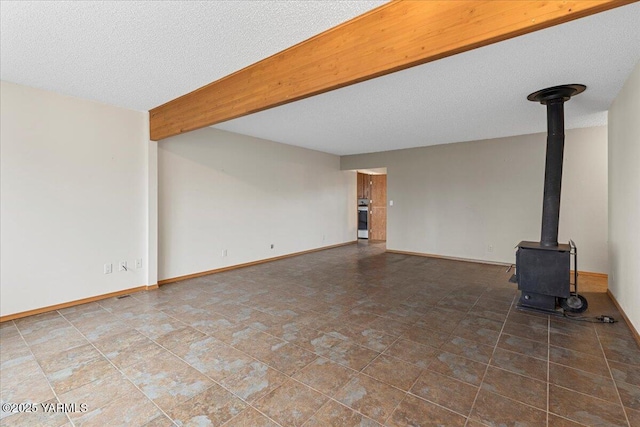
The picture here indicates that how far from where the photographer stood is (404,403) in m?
1.83

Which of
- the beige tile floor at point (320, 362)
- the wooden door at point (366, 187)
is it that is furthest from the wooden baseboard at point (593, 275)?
the wooden door at point (366, 187)

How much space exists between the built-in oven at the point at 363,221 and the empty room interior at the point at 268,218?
329 cm

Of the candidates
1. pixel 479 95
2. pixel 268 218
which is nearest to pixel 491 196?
pixel 479 95

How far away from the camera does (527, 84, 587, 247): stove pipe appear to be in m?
3.38

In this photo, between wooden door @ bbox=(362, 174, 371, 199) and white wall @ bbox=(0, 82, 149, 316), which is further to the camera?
wooden door @ bbox=(362, 174, 371, 199)

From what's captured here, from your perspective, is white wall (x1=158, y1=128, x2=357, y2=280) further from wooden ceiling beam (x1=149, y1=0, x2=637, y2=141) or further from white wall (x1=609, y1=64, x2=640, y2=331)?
white wall (x1=609, y1=64, x2=640, y2=331)

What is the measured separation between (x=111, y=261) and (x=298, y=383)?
325cm

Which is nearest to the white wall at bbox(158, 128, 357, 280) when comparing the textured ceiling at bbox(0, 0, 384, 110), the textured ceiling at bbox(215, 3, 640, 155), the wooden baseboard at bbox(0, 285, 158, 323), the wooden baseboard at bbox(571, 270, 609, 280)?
the wooden baseboard at bbox(0, 285, 158, 323)

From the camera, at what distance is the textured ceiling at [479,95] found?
2330mm

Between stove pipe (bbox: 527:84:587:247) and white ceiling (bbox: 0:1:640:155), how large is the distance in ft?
0.85

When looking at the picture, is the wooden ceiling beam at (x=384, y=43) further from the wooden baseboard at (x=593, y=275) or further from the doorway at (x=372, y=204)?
the doorway at (x=372, y=204)

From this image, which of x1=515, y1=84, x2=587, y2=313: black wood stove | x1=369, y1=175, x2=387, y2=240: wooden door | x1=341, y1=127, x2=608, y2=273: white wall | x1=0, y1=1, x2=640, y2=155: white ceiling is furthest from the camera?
x1=369, y1=175, x2=387, y2=240: wooden door

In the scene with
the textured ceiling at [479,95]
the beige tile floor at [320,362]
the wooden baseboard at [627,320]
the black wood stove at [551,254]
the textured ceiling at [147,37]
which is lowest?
the beige tile floor at [320,362]

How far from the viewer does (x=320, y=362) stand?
7.57ft
